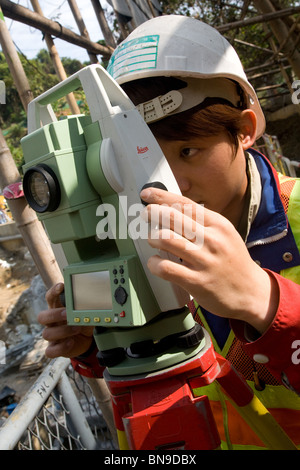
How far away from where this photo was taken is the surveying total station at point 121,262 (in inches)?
37.2

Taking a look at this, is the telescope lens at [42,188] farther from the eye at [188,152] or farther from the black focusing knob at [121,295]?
the eye at [188,152]

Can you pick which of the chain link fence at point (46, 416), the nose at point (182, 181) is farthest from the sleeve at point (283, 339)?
the chain link fence at point (46, 416)

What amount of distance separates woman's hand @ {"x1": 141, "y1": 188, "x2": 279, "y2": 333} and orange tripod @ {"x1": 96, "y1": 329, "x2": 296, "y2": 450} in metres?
0.21

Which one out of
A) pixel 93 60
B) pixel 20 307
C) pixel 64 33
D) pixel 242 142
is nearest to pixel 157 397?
pixel 242 142

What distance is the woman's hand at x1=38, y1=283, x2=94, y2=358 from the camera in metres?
1.22

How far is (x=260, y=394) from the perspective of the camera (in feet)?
4.06

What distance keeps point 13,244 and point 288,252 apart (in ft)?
38.4

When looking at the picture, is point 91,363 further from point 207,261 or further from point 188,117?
point 188,117

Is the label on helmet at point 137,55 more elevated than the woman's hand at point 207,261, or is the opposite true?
the label on helmet at point 137,55

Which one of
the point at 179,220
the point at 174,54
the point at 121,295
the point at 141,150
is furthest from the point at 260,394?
the point at 174,54

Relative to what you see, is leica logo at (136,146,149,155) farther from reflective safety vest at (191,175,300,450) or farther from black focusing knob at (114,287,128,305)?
reflective safety vest at (191,175,300,450)

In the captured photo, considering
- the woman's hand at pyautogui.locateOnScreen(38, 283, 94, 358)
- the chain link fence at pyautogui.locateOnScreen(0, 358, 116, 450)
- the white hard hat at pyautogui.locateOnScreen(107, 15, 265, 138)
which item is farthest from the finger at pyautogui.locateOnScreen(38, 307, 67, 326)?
the white hard hat at pyautogui.locateOnScreen(107, 15, 265, 138)

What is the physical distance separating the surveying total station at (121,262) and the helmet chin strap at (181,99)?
16 centimetres
